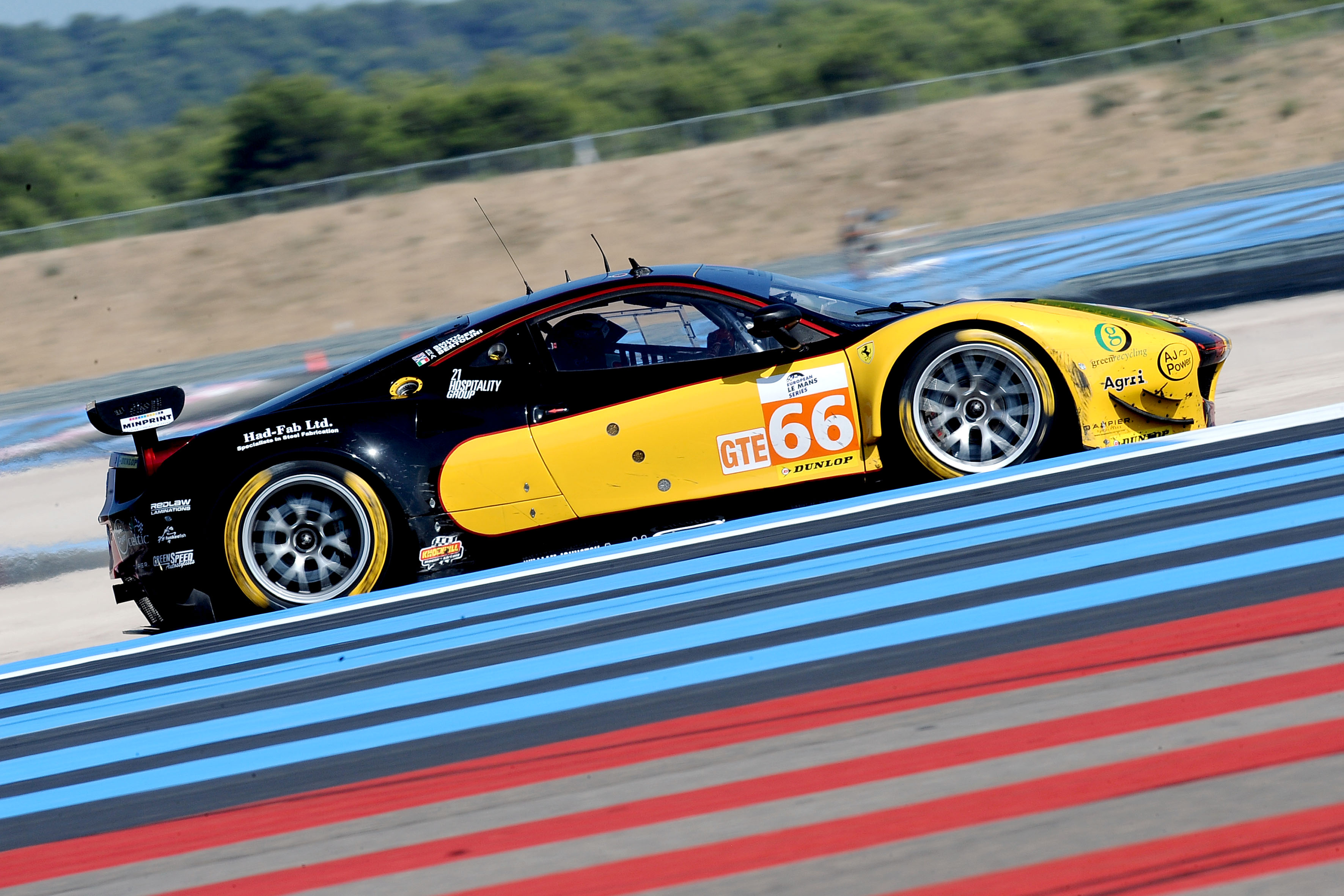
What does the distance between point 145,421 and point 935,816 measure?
4584 mm

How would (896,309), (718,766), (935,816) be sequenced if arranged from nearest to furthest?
A: (935,816)
(718,766)
(896,309)

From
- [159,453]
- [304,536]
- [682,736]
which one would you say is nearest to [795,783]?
[682,736]

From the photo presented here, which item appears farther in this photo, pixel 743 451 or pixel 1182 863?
pixel 743 451

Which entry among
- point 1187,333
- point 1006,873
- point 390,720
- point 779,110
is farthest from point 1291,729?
point 779,110

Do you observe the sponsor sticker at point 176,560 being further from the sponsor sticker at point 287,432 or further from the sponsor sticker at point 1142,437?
the sponsor sticker at point 1142,437

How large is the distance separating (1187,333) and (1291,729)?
3.18 m

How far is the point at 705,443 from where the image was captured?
6027mm

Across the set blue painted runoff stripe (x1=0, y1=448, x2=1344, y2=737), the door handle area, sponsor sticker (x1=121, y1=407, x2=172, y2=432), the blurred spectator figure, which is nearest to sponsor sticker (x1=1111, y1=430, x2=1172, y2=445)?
blue painted runoff stripe (x1=0, y1=448, x2=1344, y2=737)

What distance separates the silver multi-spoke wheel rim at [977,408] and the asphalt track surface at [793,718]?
16 centimetres

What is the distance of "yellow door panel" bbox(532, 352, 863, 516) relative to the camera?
6.04 m

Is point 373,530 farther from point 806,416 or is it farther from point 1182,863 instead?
point 1182,863

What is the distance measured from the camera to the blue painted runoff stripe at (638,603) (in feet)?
17.0

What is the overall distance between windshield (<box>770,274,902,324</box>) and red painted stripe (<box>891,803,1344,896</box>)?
3679 mm

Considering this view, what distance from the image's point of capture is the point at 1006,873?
2.92m
